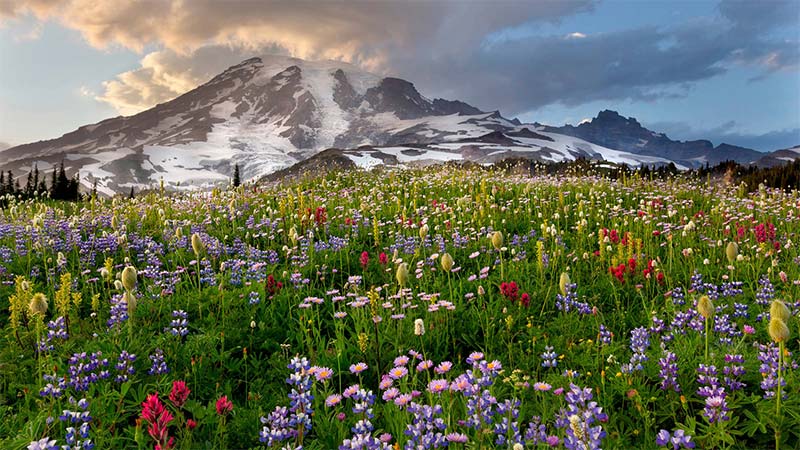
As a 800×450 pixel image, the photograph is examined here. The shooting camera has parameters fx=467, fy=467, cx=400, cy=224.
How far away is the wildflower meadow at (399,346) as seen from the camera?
2.73 meters

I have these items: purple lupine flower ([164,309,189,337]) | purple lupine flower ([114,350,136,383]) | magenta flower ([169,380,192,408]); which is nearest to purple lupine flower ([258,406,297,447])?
magenta flower ([169,380,192,408])

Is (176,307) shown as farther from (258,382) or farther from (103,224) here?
(103,224)

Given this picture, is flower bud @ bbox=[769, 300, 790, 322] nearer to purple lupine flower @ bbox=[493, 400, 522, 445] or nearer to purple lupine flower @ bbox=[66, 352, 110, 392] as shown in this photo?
purple lupine flower @ bbox=[493, 400, 522, 445]

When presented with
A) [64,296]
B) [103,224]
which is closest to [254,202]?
[103,224]

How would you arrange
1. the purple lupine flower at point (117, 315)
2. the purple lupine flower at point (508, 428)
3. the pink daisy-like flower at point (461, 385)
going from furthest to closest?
1. the purple lupine flower at point (117, 315)
2. the pink daisy-like flower at point (461, 385)
3. the purple lupine flower at point (508, 428)

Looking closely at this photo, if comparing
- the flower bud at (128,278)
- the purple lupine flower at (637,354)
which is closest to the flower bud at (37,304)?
the flower bud at (128,278)

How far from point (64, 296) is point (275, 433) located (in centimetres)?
278

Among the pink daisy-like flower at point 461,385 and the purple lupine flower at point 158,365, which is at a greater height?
the pink daisy-like flower at point 461,385

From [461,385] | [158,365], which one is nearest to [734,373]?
[461,385]

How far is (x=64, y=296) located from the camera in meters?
4.03

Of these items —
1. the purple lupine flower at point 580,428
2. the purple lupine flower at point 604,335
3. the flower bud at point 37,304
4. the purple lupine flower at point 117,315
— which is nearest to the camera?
the purple lupine flower at point 580,428

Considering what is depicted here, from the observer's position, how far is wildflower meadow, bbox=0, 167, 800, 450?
107 inches

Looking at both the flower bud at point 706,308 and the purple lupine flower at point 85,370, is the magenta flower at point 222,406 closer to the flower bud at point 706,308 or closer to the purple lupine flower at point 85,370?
the purple lupine flower at point 85,370

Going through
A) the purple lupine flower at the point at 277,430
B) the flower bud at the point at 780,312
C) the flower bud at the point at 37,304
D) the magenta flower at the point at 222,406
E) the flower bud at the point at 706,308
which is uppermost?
the flower bud at the point at 780,312
